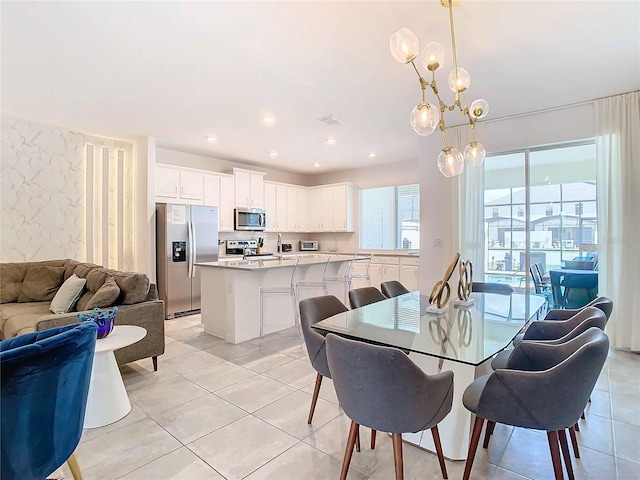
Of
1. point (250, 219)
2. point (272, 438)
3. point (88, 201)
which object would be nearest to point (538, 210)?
point (272, 438)

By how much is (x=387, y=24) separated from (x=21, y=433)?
2.97 m

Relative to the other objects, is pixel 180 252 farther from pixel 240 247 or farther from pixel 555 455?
pixel 555 455

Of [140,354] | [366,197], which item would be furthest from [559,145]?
[140,354]

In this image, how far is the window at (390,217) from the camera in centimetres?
694

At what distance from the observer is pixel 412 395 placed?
57.9 inches

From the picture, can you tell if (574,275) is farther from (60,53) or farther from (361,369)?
(60,53)

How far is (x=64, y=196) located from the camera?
479cm

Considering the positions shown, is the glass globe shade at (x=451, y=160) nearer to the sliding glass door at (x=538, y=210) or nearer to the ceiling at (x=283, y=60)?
the ceiling at (x=283, y=60)

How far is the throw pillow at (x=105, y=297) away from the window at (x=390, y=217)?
5.27m

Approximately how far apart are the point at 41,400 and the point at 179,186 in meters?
4.72

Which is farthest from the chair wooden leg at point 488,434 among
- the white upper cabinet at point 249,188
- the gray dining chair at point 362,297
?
the white upper cabinet at point 249,188

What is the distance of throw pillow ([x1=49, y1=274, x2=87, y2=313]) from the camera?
333cm

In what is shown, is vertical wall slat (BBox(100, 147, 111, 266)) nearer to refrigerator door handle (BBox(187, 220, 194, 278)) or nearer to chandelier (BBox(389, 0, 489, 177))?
refrigerator door handle (BBox(187, 220, 194, 278))

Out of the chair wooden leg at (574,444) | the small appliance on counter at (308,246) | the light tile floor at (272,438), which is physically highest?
the small appliance on counter at (308,246)
